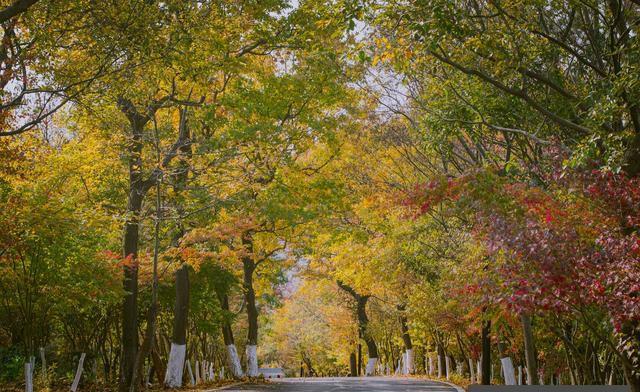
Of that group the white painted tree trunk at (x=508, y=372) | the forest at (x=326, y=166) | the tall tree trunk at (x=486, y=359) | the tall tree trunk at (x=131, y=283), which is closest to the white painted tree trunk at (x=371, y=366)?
the forest at (x=326, y=166)

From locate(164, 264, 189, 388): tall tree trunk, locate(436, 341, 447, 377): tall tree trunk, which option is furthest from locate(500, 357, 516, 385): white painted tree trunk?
locate(436, 341, 447, 377): tall tree trunk

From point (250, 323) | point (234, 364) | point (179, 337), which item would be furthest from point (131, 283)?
point (250, 323)

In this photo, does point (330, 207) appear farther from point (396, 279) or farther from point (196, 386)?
point (196, 386)

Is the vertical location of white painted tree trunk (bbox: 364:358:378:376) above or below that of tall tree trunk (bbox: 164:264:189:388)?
below

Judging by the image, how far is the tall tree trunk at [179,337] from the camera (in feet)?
69.9

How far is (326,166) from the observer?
2470 cm

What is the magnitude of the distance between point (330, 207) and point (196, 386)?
710cm

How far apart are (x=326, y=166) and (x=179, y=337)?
7.78 meters

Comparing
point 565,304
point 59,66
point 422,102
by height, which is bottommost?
point 565,304

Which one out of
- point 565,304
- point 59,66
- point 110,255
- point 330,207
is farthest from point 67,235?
point 565,304

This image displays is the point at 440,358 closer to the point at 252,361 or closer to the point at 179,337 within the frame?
the point at 252,361

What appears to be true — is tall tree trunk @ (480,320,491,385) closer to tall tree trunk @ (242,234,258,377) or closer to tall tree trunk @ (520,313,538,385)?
tall tree trunk @ (520,313,538,385)

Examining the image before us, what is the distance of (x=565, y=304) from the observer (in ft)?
35.9

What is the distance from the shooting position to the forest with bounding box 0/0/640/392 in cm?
1085
